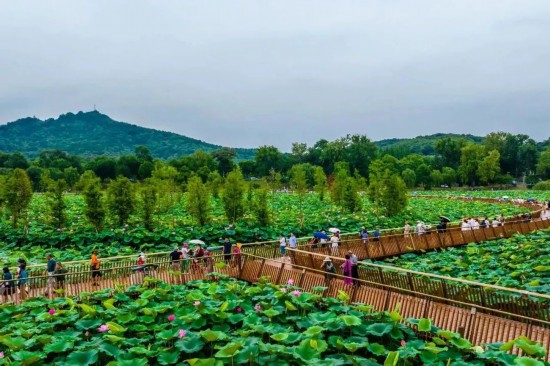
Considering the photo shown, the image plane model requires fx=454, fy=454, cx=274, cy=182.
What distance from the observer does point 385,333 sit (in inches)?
298

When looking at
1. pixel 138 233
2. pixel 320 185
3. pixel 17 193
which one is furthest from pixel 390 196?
pixel 17 193

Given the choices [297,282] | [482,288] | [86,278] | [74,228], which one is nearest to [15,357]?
[86,278]

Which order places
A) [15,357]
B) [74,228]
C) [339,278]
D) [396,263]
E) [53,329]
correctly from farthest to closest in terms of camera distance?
[74,228]
[396,263]
[339,278]
[53,329]
[15,357]

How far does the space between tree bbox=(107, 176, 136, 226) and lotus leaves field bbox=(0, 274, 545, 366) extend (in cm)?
1726

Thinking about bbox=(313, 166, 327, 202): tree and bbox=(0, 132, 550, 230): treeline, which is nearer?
bbox=(0, 132, 550, 230): treeline

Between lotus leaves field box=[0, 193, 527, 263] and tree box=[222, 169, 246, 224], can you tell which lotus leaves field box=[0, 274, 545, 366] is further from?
tree box=[222, 169, 246, 224]

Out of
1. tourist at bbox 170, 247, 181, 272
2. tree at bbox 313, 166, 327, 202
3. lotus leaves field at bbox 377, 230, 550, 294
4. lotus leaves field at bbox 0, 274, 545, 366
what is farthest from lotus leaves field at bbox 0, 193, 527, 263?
tree at bbox 313, 166, 327, 202

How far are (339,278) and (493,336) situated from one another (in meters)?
4.31

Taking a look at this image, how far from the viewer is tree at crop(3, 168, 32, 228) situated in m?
26.5

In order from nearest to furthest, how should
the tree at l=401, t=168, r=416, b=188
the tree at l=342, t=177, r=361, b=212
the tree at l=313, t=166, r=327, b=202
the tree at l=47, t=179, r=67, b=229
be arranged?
the tree at l=47, t=179, r=67, b=229 < the tree at l=342, t=177, r=361, b=212 < the tree at l=313, t=166, r=327, b=202 < the tree at l=401, t=168, r=416, b=188

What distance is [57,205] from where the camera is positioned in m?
26.0

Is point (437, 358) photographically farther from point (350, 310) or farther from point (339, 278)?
point (339, 278)

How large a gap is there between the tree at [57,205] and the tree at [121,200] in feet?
8.54

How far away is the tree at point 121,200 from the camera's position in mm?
27062
